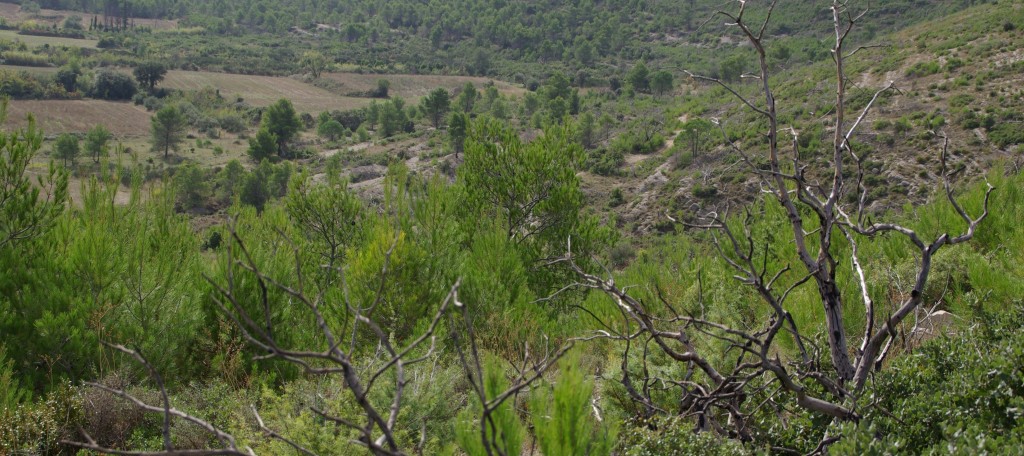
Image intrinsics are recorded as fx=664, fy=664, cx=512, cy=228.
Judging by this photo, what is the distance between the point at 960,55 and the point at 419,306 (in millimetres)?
42927

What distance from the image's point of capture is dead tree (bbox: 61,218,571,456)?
1.48 meters

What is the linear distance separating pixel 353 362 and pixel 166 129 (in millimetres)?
64122

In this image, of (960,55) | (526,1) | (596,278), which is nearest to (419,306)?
(596,278)

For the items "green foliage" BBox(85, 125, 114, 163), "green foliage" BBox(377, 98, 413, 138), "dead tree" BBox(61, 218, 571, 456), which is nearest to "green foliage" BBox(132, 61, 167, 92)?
"green foliage" BBox(85, 125, 114, 163)

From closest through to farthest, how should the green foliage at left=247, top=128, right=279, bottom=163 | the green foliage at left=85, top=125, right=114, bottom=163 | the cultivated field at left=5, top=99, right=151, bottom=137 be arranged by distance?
the green foliage at left=85, top=125, right=114, bottom=163 → the green foliage at left=247, top=128, right=279, bottom=163 → the cultivated field at left=5, top=99, right=151, bottom=137

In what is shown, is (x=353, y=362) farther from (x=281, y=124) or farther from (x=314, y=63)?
(x=314, y=63)

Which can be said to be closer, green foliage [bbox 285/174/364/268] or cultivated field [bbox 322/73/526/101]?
green foliage [bbox 285/174/364/268]

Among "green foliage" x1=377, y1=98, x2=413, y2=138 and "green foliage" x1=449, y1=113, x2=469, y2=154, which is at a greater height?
"green foliage" x1=449, y1=113, x2=469, y2=154

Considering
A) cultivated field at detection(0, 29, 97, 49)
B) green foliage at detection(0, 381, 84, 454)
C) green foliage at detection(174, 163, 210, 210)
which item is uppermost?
green foliage at detection(0, 381, 84, 454)

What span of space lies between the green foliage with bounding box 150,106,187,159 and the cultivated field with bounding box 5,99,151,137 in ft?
17.7

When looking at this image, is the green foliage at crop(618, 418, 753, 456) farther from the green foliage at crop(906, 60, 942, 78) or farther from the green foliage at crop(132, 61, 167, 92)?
the green foliage at crop(132, 61, 167, 92)

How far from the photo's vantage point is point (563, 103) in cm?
6781

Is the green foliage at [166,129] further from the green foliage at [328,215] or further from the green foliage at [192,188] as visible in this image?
the green foliage at [328,215]

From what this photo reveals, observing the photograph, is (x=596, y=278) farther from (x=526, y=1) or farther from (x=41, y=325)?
(x=526, y=1)
